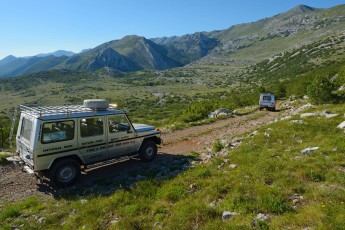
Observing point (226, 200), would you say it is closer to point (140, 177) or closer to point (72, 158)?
point (140, 177)

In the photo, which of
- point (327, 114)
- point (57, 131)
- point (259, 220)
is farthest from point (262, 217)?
point (327, 114)

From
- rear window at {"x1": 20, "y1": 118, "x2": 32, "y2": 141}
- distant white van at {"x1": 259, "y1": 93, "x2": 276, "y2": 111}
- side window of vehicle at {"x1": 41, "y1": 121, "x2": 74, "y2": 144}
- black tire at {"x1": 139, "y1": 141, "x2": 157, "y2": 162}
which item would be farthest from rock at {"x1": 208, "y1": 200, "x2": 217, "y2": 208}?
distant white van at {"x1": 259, "y1": 93, "x2": 276, "y2": 111}

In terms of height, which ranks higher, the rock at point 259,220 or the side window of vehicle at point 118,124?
the side window of vehicle at point 118,124

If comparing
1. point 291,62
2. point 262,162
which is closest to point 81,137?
point 262,162

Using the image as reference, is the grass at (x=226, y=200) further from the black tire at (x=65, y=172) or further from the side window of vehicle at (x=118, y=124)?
the side window of vehicle at (x=118, y=124)

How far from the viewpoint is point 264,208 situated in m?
7.73

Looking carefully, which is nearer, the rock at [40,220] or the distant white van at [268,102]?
the rock at [40,220]

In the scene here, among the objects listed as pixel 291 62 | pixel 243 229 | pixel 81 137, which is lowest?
pixel 243 229

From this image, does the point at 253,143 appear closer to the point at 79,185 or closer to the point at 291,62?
the point at 79,185

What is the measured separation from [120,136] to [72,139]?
230cm

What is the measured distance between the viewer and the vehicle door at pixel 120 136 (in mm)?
12772

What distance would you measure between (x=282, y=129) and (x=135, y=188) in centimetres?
891

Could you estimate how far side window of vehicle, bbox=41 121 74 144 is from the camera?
10773 mm

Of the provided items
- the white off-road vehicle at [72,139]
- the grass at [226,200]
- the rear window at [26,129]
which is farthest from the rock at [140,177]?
the rear window at [26,129]
